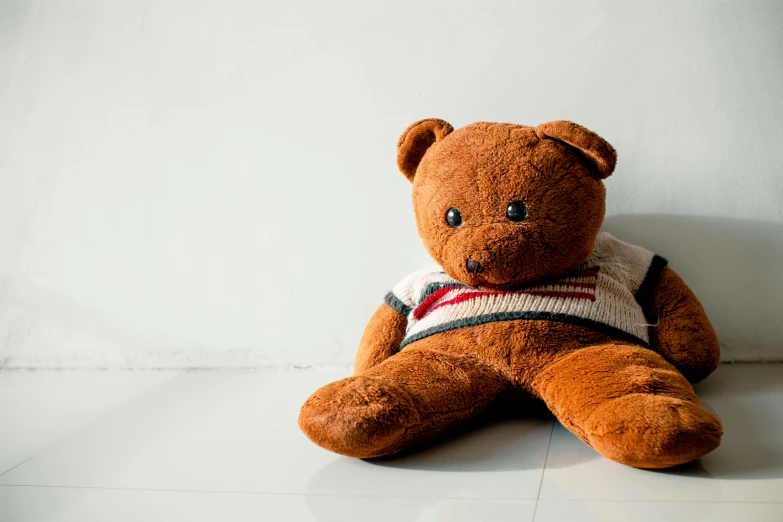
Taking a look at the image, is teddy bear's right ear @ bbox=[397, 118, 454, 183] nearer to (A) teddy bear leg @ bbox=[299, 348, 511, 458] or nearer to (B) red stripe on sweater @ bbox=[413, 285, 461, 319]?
(B) red stripe on sweater @ bbox=[413, 285, 461, 319]

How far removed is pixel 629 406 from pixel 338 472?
0.38m

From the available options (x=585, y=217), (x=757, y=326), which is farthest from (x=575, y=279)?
(x=757, y=326)

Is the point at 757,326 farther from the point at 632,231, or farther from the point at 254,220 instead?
the point at 254,220

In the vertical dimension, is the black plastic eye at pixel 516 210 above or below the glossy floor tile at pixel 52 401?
above

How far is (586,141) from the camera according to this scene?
1082 mm

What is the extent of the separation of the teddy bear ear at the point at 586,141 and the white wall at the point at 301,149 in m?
0.31

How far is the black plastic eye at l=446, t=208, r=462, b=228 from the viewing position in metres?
1.11

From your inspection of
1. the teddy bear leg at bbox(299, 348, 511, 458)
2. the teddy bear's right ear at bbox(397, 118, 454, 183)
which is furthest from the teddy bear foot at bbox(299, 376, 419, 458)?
the teddy bear's right ear at bbox(397, 118, 454, 183)

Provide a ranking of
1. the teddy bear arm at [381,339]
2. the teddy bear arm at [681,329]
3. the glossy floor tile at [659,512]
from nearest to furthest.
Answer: the glossy floor tile at [659,512], the teddy bear arm at [681,329], the teddy bear arm at [381,339]

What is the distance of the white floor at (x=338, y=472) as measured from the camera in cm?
79

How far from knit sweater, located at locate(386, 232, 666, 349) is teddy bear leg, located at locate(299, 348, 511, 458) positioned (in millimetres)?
98

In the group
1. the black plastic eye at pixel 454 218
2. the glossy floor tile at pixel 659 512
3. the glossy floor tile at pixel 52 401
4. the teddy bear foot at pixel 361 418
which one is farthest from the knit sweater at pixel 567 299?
the glossy floor tile at pixel 52 401

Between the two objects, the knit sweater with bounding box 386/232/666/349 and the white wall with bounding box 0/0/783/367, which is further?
the white wall with bounding box 0/0/783/367

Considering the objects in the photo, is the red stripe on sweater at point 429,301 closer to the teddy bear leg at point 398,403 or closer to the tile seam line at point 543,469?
the teddy bear leg at point 398,403
